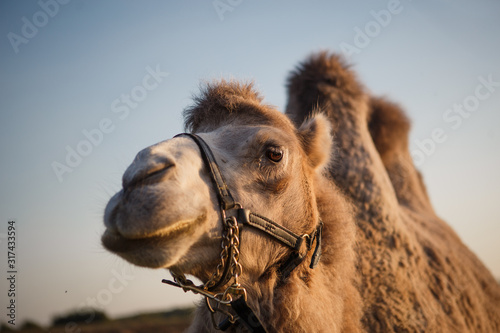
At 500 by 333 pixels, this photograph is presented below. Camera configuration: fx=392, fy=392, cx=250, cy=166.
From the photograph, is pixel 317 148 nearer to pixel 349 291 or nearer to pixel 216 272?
pixel 349 291

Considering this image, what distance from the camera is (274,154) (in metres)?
2.71

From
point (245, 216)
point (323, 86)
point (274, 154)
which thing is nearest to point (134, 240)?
point (245, 216)

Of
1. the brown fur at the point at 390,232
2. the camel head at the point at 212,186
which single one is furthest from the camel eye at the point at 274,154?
the brown fur at the point at 390,232

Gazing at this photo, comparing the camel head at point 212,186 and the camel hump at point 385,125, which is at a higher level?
the camel hump at point 385,125

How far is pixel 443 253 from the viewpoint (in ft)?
14.0

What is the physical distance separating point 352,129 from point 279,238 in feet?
7.62

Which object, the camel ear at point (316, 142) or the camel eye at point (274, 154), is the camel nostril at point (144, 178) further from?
the camel ear at point (316, 142)

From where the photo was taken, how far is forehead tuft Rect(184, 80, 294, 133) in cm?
305

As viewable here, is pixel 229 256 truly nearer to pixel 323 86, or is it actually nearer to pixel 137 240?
pixel 137 240

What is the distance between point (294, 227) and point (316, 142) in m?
0.82

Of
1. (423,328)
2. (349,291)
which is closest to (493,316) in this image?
(423,328)

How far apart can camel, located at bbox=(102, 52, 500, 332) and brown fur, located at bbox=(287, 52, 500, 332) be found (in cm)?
2

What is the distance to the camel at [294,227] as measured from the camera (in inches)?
82.8

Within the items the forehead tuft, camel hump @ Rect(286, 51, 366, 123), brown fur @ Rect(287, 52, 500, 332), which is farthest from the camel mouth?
camel hump @ Rect(286, 51, 366, 123)
